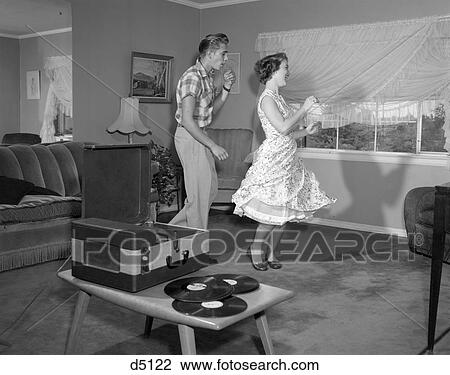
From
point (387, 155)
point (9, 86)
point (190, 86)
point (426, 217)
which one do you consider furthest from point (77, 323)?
point (9, 86)

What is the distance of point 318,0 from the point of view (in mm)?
5859

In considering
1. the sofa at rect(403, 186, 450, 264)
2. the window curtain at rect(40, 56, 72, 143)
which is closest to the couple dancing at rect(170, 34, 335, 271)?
the sofa at rect(403, 186, 450, 264)

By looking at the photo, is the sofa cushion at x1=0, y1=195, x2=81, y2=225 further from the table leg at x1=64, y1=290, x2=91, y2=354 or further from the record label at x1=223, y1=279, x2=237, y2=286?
the record label at x1=223, y1=279, x2=237, y2=286

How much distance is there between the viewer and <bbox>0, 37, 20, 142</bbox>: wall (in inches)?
265

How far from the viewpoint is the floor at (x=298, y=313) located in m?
2.63

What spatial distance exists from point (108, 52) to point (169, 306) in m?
4.47

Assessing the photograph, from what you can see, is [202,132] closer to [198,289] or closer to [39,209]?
[39,209]

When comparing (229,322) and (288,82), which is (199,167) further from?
(288,82)

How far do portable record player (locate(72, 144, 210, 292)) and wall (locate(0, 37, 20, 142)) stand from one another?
15.3ft

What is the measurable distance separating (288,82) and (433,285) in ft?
12.5

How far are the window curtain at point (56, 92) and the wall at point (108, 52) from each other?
1.92ft

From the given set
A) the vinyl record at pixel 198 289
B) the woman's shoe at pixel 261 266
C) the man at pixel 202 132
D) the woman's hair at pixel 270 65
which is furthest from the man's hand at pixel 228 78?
the vinyl record at pixel 198 289
